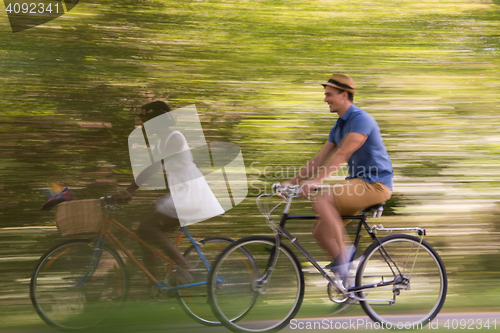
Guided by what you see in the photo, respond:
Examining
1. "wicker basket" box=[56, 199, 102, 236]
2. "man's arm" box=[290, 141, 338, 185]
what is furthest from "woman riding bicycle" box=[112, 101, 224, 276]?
"man's arm" box=[290, 141, 338, 185]

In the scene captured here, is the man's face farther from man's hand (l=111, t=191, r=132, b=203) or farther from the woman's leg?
man's hand (l=111, t=191, r=132, b=203)

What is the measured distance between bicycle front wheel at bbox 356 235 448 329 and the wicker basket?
1.90m

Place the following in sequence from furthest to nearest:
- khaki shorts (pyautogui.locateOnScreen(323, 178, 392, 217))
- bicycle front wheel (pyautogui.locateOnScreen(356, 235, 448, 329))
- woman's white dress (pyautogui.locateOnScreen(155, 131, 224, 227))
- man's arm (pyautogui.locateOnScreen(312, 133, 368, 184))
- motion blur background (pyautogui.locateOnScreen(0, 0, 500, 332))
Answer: motion blur background (pyautogui.locateOnScreen(0, 0, 500, 332))
woman's white dress (pyautogui.locateOnScreen(155, 131, 224, 227))
bicycle front wheel (pyautogui.locateOnScreen(356, 235, 448, 329))
khaki shorts (pyautogui.locateOnScreen(323, 178, 392, 217))
man's arm (pyautogui.locateOnScreen(312, 133, 368, 184))

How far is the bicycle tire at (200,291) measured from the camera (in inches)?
123

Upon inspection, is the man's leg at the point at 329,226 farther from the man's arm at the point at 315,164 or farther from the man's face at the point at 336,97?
the man's face at the point at 336,97

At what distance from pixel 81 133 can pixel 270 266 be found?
82.7 inches

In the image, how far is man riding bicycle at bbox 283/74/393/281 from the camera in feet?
8.93

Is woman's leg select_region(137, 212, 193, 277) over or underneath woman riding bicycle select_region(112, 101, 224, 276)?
underneath

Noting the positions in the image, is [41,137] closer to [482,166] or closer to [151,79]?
[151,79]

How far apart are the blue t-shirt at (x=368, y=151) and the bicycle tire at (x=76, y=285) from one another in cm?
186

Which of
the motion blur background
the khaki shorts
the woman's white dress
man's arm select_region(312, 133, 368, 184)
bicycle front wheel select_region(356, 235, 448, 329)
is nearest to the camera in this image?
man's arm select_region(312, 133, 368, 184)

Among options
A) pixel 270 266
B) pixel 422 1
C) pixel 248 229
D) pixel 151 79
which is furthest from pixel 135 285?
pixel 422 1

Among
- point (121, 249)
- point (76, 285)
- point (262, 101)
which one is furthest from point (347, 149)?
point (76, 285)

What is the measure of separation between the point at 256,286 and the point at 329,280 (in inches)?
19.7
